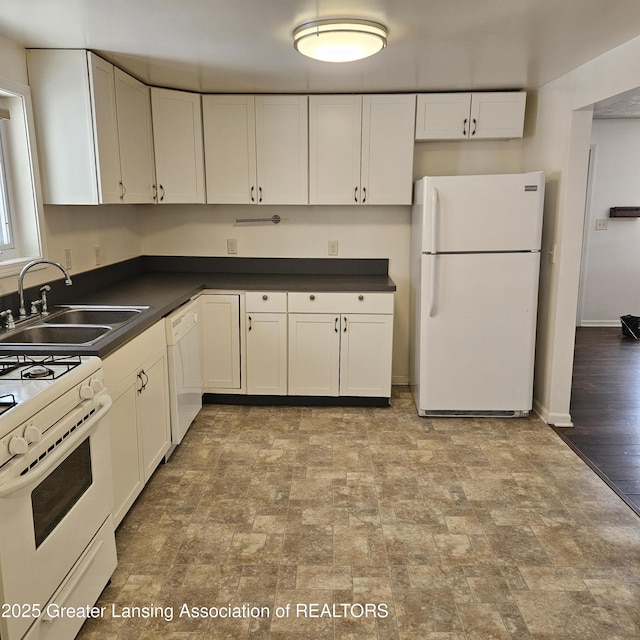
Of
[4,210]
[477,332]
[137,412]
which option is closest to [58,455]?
[137,412]

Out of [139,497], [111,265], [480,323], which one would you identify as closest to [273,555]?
[139,497]

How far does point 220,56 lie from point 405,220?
1879 millimetres

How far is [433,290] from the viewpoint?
366 centimetres

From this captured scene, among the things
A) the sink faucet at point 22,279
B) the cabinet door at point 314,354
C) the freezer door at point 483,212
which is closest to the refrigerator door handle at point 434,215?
the freezer door at point 483,212

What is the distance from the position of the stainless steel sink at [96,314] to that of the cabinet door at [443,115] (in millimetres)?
2300

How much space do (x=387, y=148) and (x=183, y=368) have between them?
2038mm

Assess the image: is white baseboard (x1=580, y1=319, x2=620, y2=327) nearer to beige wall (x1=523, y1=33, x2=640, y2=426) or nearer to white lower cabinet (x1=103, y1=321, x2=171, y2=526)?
Answer: beige wall (x1=523, y1=33, x2=640, y2=426)

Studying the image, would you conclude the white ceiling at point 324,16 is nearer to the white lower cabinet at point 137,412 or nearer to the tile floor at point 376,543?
the white lower cabinet at point 137,412

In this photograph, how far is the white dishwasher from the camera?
3.14m

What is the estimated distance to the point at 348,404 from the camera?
13.3 feet

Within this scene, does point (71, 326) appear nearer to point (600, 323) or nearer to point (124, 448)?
point (124, 448)

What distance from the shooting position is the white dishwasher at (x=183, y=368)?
10.3 ft

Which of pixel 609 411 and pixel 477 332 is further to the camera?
pixel 609 411

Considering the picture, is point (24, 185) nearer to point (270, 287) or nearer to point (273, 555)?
point (270, 287)
